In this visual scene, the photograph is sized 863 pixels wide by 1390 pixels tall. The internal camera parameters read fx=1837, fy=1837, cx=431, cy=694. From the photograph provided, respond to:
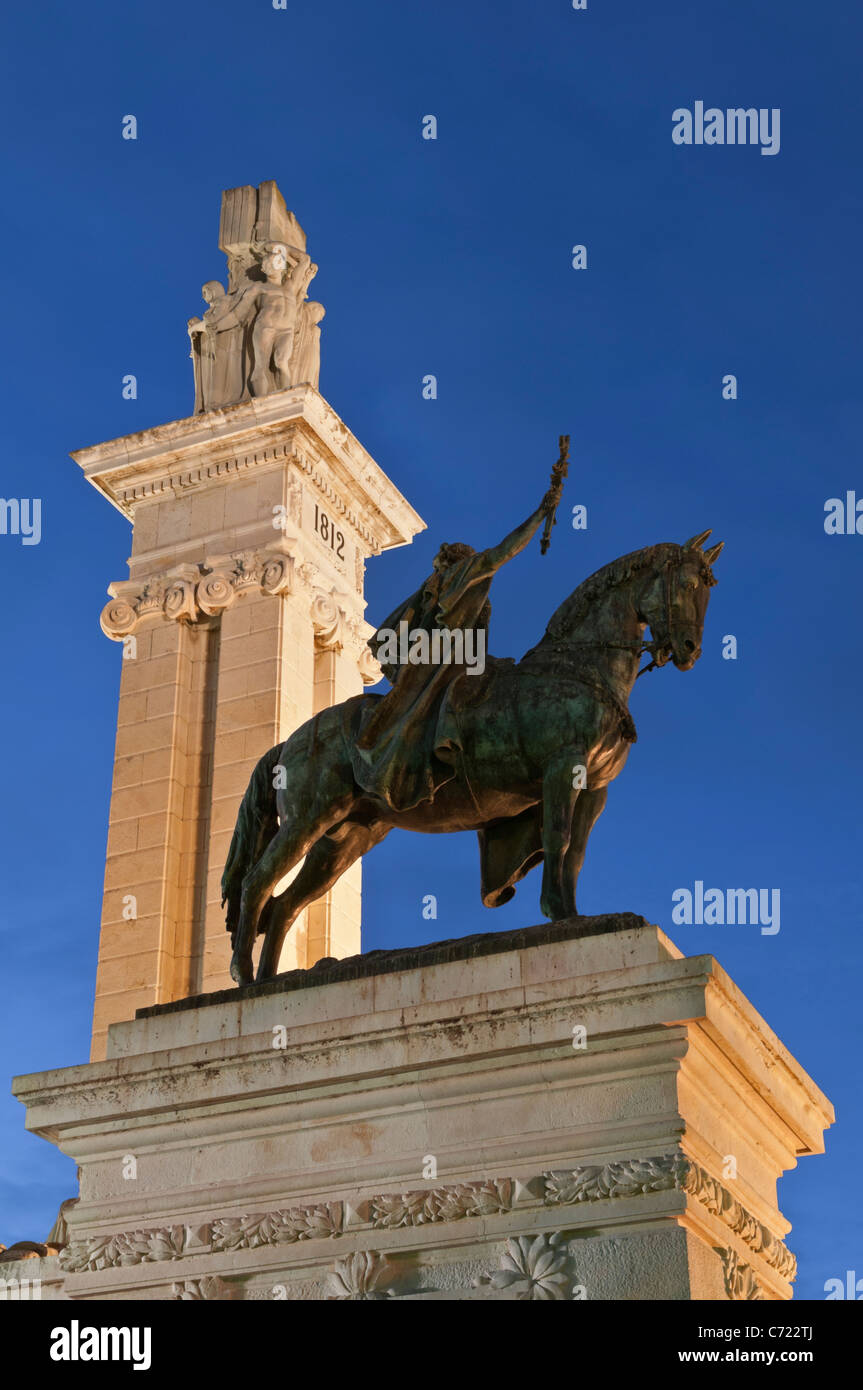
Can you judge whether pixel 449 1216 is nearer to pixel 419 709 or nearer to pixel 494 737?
pixel 494 737

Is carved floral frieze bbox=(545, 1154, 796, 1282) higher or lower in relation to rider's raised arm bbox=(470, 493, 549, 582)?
lower

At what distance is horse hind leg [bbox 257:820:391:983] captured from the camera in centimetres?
1345

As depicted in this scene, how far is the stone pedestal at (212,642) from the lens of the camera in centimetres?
2195

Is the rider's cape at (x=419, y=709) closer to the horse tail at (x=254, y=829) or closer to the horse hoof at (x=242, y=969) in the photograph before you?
the horse tail at (x=254, y=829)

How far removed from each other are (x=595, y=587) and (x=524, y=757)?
1.43 meters

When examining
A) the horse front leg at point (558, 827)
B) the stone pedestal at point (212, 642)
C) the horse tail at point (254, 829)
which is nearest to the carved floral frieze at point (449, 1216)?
the horse front leg at point (558, 827)

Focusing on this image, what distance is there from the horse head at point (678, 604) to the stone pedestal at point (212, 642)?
9404 millimetres

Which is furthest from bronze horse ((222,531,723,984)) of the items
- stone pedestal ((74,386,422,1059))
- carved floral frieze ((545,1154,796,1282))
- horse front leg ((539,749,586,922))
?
stone pedestal ((74,386,422,1059))

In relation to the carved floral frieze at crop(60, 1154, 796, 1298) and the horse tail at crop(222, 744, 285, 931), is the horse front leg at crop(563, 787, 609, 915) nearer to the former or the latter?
the carved floral frieze at crop(60, 1154, 796, 1298)

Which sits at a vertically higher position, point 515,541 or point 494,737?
point 515,541

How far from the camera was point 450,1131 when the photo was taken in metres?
11.0

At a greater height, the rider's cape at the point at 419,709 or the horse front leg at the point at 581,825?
the rider's cape at the point at 419,709

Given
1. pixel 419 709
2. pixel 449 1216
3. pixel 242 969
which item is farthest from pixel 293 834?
pixel 449 1216
